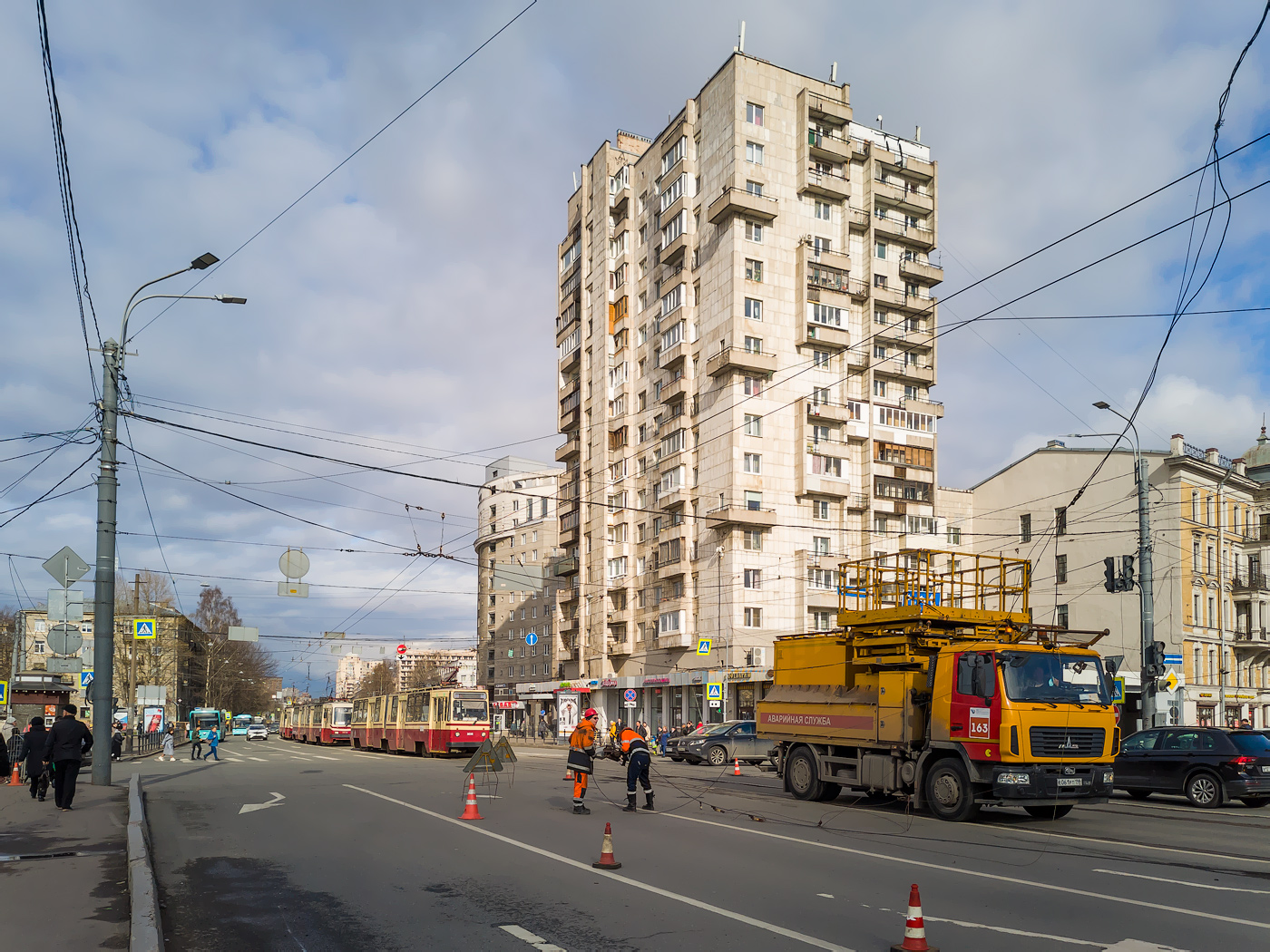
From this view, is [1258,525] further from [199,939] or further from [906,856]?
[199,939]

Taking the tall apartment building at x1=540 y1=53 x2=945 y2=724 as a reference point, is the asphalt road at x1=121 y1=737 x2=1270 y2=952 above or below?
below

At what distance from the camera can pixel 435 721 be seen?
39.8m

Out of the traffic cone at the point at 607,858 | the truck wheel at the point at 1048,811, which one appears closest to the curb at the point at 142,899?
the traffic cone at the point at 607,858

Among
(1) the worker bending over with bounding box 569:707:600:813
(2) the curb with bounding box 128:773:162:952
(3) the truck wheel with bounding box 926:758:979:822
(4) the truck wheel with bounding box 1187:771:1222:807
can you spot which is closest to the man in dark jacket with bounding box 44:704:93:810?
(2) the curb with bounding box 128:773:162:952

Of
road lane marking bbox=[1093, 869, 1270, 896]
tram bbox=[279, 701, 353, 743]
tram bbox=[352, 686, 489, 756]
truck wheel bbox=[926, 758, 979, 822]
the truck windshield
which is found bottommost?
tram bbox=[279, 701, 353, 743]

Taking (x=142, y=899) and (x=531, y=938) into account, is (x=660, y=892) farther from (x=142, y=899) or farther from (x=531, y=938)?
(x=142, y=899)

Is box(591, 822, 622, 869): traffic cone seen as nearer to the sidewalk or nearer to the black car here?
the sidewalk

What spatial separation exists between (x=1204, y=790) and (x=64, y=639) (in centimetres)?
2280

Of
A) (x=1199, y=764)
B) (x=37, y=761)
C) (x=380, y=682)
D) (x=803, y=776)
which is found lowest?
(x=380, y=682)

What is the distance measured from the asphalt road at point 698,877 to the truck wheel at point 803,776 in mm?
440

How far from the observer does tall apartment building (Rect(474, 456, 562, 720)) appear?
106m

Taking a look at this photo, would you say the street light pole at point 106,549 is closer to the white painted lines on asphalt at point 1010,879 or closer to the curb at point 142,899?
the curb at point 142,899

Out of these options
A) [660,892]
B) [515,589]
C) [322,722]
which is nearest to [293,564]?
[660,892]

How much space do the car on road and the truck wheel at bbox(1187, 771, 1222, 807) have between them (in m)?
16.1
